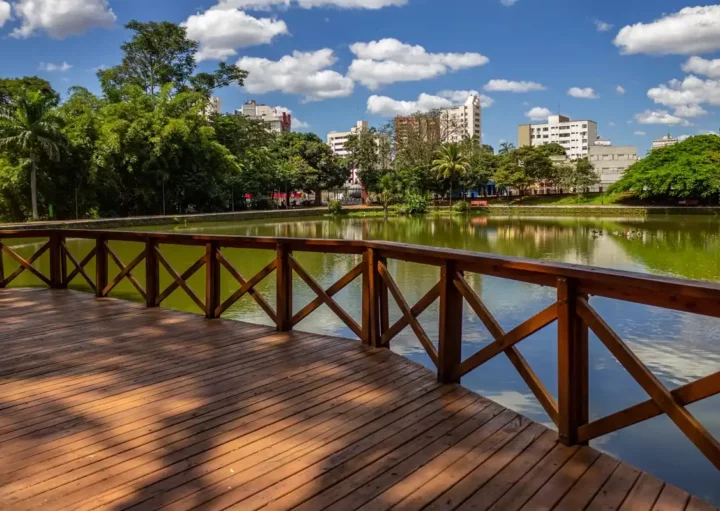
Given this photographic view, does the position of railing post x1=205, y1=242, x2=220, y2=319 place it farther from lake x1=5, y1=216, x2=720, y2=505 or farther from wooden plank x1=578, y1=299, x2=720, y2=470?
wooden plank x1=578, y1=299, x2=720, y2=470

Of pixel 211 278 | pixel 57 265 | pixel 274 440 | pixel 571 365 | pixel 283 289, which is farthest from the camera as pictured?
pixel 57 265

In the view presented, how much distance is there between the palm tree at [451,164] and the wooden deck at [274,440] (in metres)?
44.5

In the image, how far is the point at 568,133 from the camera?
122 m

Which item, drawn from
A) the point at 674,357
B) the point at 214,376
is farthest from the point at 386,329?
the point at 674,357

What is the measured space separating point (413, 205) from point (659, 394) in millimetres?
41272

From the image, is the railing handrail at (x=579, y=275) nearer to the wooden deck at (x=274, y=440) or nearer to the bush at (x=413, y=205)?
the wooden deck at (x=274, y=440)

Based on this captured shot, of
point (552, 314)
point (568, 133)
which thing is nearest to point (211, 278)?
point (552, 314)

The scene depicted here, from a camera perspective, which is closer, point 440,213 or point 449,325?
point 449,325

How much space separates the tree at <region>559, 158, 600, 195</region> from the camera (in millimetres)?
52500

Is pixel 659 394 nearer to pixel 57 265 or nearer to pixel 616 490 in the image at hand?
pixel 616 490

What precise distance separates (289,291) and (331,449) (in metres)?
2.33

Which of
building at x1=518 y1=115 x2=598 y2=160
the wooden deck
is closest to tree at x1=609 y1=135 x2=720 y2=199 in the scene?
the wooden deck

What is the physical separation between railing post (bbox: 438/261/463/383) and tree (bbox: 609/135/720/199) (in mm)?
41013

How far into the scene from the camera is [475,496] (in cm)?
217
